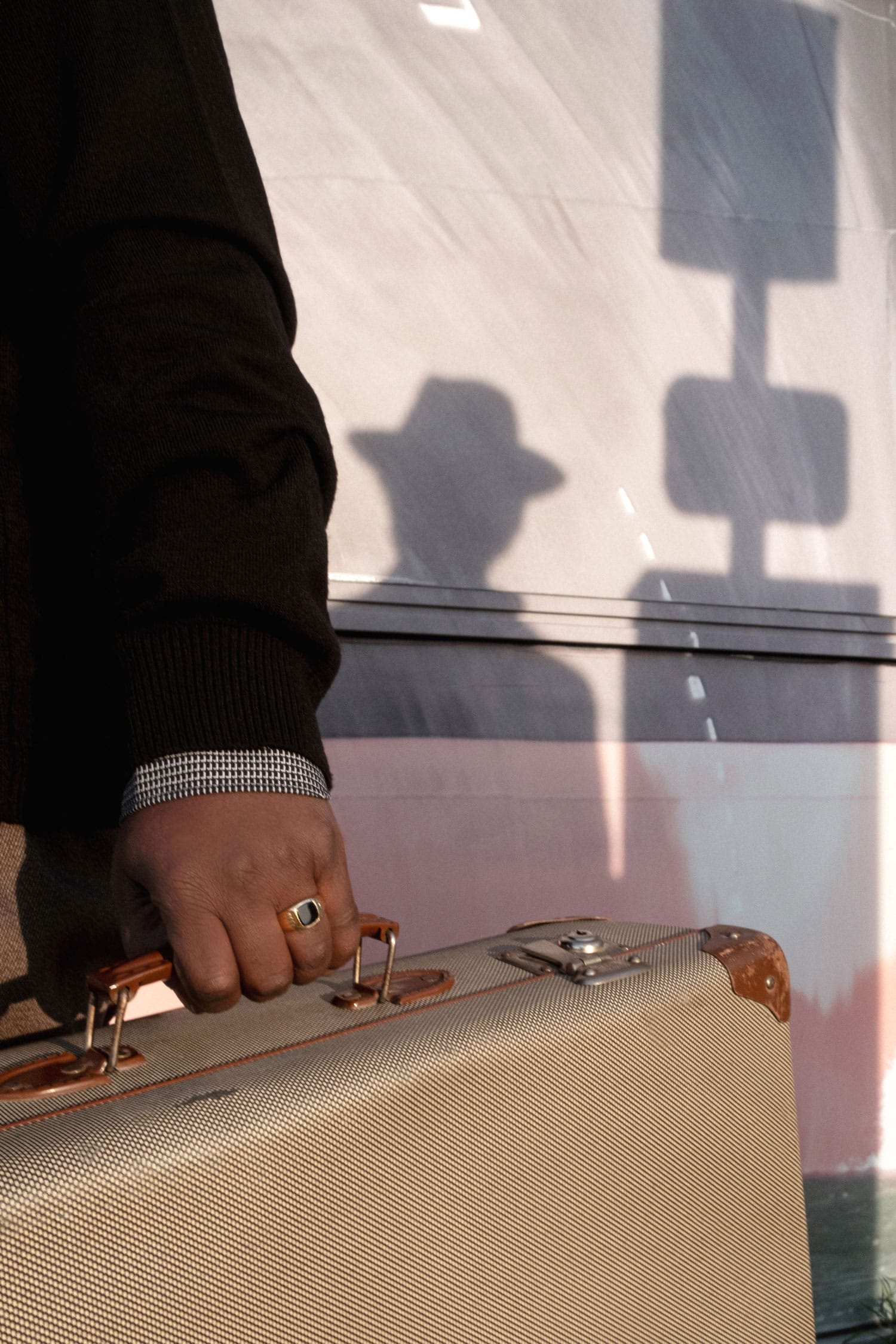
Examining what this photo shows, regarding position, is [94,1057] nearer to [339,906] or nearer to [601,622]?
[339,906]

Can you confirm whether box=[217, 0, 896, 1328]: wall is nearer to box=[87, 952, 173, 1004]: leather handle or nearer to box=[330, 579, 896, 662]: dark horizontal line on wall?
box=[330, 579, 896, 662]: dark horizontal line on wall

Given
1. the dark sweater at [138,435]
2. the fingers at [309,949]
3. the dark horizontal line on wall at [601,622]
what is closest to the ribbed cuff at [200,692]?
the dark sweater at [138,435]

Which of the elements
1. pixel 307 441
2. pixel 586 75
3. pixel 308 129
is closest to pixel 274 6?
pixel 308 129

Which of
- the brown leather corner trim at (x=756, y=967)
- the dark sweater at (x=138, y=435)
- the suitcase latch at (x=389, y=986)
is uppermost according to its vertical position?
the dark sweater at (x=138, y=435)

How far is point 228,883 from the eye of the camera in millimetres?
549

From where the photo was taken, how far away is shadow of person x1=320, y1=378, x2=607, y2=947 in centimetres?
142

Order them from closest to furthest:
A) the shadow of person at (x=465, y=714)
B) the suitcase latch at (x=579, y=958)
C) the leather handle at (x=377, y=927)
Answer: the leather handle at (x=377, y=927), the suitcase latch at (x=579, y=958), the shadow of person at (x=465, y=714)

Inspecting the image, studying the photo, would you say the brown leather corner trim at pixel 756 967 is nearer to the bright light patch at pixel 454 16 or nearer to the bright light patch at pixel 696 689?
the bright light patch at pixel 696 689

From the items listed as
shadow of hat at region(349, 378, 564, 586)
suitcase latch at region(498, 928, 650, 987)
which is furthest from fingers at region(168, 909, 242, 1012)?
shadow of hat at region(349, 378, 564, 586)

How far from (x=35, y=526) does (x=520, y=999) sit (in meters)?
0.48

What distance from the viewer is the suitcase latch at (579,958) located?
2.57 feet

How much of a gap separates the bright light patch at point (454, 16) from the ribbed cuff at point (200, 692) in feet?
4.25

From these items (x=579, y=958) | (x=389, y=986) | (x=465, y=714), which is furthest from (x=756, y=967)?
(x=465, y=714)

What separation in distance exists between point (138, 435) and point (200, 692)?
16 centimetres
